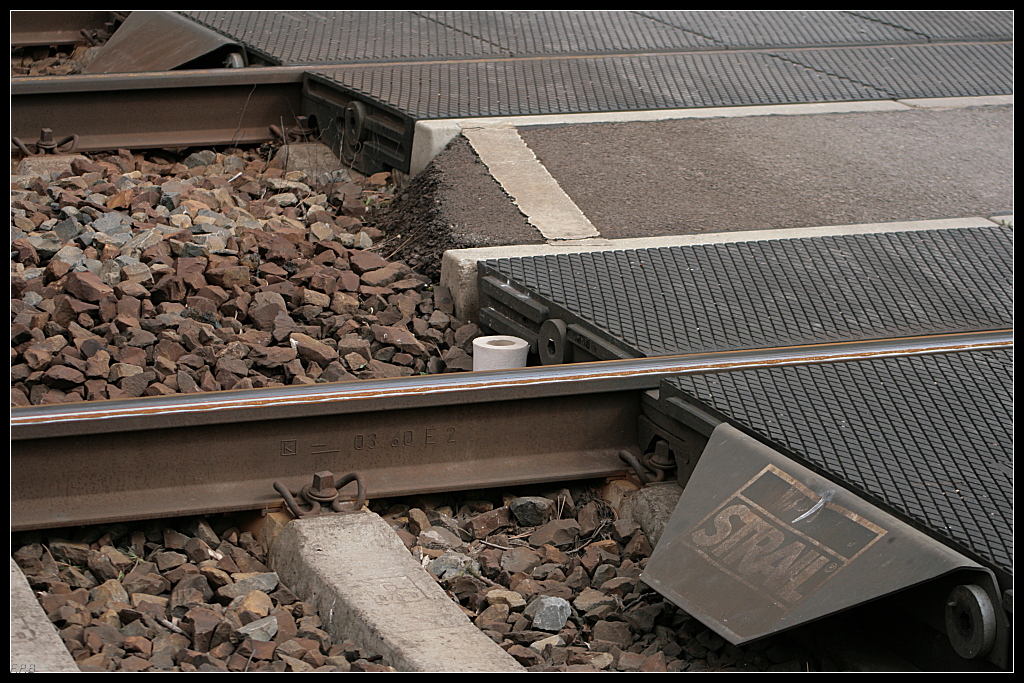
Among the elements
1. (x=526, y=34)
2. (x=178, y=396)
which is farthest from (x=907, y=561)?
(x=526, y=34)

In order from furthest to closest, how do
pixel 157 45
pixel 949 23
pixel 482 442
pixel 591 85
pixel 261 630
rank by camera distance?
pixel 949 23 < pixel 157 45 < pixel 591 85 < pixel 482 442 < pixel 261 630

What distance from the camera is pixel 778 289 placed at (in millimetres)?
3801

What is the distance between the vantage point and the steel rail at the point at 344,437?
274cm

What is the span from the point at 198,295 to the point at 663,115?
8.95 ft

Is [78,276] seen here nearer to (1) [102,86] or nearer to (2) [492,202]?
(2) [492,202]

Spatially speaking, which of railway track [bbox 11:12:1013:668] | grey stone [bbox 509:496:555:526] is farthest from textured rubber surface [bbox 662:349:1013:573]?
grey stone [bbox 509:496:555:526]

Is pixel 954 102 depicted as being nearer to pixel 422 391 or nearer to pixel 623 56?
pixel 623 56

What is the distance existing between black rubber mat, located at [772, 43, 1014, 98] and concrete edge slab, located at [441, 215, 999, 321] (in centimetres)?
224

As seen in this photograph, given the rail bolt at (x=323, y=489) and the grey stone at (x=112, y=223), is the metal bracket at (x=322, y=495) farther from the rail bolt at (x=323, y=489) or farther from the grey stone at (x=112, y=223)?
the grey stone at (x=112, y=223)

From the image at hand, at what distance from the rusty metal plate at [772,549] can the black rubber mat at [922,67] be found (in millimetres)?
4246

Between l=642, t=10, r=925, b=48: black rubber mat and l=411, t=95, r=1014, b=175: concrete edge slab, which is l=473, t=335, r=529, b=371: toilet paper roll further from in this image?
l=642, t=10, r=925, b=48: black rubber mat

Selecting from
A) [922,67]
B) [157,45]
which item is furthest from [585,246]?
[157,45]

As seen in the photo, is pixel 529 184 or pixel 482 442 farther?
pixel 529 184

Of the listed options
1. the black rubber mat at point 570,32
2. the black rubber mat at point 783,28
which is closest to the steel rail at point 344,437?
the black rubber mat at point 570,32
